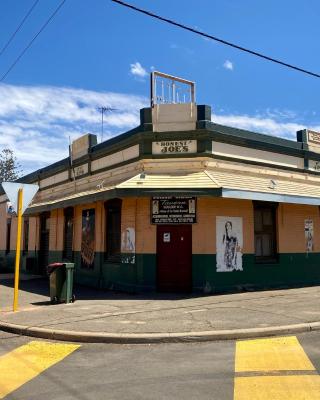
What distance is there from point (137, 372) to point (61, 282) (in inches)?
262

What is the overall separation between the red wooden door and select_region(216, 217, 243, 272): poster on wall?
92 cm

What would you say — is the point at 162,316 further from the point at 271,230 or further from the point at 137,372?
the point at 271,230

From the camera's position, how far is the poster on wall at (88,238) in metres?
17.6

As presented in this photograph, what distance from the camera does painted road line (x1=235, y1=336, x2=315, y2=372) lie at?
20.9 ft

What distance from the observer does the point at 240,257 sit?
1503cm

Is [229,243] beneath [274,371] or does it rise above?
above

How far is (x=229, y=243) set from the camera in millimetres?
14836

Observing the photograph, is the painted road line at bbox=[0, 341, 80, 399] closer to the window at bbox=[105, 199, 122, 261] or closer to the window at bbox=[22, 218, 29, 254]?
the window at bbox=[105, 199, 122, 261]

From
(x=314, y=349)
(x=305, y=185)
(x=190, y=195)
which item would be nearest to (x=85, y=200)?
(x=190, y=195)

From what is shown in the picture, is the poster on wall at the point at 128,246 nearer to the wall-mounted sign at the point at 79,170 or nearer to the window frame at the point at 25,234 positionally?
the wall-mounted sign at the point at 79,170

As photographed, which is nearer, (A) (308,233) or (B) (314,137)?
(A) (308,233)

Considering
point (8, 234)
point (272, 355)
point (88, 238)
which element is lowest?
point (272, 355)

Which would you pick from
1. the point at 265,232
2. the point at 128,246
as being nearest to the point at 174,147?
the point at 128,246

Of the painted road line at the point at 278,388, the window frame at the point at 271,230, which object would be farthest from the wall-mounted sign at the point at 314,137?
the painted road line at the point at 278,388
